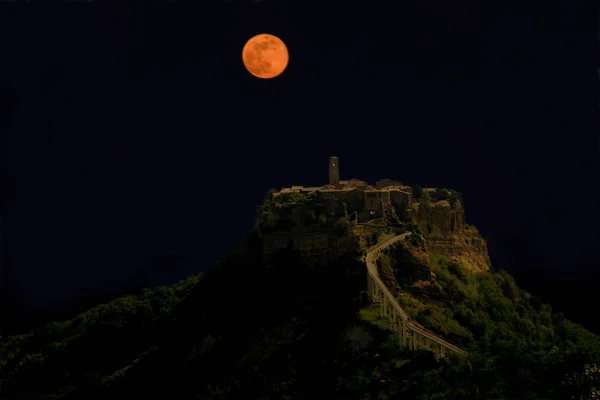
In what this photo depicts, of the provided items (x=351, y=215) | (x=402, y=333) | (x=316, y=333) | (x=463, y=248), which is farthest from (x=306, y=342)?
(x=463, y=248)

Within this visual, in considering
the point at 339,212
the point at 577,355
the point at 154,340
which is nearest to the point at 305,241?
the point at 339,212

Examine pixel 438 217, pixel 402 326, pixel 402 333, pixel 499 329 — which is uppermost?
pixel 438 217

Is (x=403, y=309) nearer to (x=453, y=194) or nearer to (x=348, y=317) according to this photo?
(x=348, y=317)

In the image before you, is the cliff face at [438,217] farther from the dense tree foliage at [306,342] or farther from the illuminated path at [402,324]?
the illuminated path at [402,324]

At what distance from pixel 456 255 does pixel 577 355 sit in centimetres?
2485

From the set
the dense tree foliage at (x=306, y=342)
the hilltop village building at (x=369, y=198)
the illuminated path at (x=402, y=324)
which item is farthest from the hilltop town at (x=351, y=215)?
the illuminated path at (x=402, y=324)

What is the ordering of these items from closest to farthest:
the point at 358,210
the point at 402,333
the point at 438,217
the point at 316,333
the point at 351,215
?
the point at 402,333, the point at 316,333, the point at 351,215, the point at 358,210, the point at 438,217

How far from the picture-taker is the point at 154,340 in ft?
205

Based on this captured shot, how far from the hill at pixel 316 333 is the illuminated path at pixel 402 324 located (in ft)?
1.83

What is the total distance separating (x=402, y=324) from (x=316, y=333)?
7.46 metres

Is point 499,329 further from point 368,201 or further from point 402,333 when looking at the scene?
point 368,201

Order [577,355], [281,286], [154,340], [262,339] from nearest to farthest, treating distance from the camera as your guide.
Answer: [577,355], [262,339], [281,286], [154,340]

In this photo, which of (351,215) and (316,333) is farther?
(351,215)

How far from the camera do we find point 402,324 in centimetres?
4256
